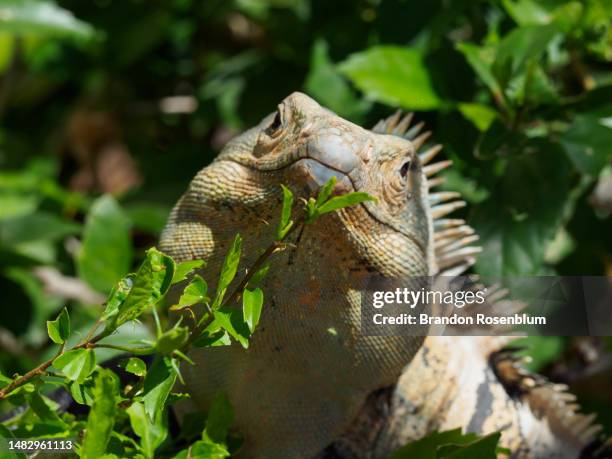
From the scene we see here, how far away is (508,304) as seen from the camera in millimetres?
2762

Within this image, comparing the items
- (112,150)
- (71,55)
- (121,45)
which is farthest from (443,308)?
(112,150)

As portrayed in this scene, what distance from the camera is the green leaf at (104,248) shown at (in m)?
3.59

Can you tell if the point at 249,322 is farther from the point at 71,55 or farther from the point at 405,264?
the point at 71,55

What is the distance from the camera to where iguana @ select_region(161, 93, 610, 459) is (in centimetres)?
203

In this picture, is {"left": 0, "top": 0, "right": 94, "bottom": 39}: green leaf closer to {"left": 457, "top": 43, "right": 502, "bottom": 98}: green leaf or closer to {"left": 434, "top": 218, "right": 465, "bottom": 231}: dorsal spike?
{"left": 457, "top": 43, "right": 502, "bottom": 98}: green leaf

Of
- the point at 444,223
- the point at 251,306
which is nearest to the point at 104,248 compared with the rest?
the point at 444,223

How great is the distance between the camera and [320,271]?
6.73 feet

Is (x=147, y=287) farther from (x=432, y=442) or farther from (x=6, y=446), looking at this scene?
(x=432, y=442)

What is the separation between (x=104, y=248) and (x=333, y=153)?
1907 millimetres

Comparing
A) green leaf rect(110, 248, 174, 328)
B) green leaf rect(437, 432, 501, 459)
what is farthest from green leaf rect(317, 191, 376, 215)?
green leaf rect(437, 432, 501, 459)

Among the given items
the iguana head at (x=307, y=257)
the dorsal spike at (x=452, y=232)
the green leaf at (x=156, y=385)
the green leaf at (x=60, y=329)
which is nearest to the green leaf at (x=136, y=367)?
the green leaf at (x=156, y=385)

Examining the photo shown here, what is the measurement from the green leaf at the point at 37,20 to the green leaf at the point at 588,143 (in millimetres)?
2155

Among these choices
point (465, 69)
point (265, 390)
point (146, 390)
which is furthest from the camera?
point (465, 69)

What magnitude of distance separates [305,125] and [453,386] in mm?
1090
